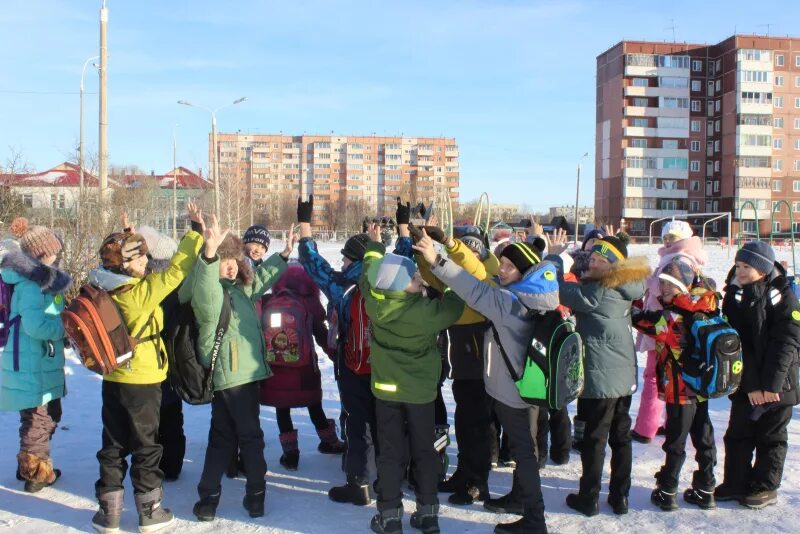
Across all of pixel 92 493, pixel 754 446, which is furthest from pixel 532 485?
pixel 92 493

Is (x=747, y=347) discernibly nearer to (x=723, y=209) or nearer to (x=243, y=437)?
(x=243, y=437)

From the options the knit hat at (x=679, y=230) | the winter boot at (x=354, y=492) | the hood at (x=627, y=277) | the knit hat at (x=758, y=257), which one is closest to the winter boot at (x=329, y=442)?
the winter boot at (x=354, y=492)

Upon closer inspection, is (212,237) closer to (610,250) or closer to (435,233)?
(435,233)

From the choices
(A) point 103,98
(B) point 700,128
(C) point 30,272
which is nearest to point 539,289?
(C) point 30,272

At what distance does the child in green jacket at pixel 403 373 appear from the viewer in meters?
3.79

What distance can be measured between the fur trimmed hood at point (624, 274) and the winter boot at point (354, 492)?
198cm

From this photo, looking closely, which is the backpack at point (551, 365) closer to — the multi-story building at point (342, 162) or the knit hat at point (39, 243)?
the knit hat at point (39, 243)

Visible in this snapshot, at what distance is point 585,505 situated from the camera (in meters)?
4.11

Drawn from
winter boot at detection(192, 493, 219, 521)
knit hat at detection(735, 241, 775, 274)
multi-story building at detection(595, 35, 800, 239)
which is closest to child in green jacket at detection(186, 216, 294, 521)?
winter boot at detection(192, 493, 219, 521)

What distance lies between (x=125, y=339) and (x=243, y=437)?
0.92m

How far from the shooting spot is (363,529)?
3.93 meters

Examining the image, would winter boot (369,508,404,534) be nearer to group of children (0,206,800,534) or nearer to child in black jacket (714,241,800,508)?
group of children (0,206,800,534)

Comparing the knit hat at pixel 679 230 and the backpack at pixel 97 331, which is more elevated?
the knit hat at pixel 679 230

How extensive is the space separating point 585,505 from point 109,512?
110 inches
